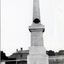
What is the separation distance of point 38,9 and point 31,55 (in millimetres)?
2444

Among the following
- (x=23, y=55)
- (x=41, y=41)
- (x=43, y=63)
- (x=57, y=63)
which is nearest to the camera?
(x=43, y=63)

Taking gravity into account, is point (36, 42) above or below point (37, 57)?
above

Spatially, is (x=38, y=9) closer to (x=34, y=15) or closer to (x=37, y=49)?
(x=34, y=15)

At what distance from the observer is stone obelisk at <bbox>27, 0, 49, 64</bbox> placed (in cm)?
690

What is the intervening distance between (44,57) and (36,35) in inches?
45.6

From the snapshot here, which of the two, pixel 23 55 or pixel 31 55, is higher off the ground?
pixel 31 55

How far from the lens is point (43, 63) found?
22.5ft

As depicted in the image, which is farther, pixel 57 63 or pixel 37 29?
pixel 57 63

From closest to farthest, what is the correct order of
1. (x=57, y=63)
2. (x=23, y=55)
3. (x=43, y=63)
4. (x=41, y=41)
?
(x=43, y=63)
(x=41, y=41)
(x=57, y=63)
(x=23, y=55)

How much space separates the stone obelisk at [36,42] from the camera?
6898 millimetres

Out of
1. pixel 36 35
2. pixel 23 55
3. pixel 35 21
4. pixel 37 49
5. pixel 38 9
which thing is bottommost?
pixel 23 55

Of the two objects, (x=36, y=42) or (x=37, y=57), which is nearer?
(x=37, y=57)

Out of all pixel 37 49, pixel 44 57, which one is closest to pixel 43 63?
pixel 44 57

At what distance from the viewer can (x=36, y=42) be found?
7.28 meters
